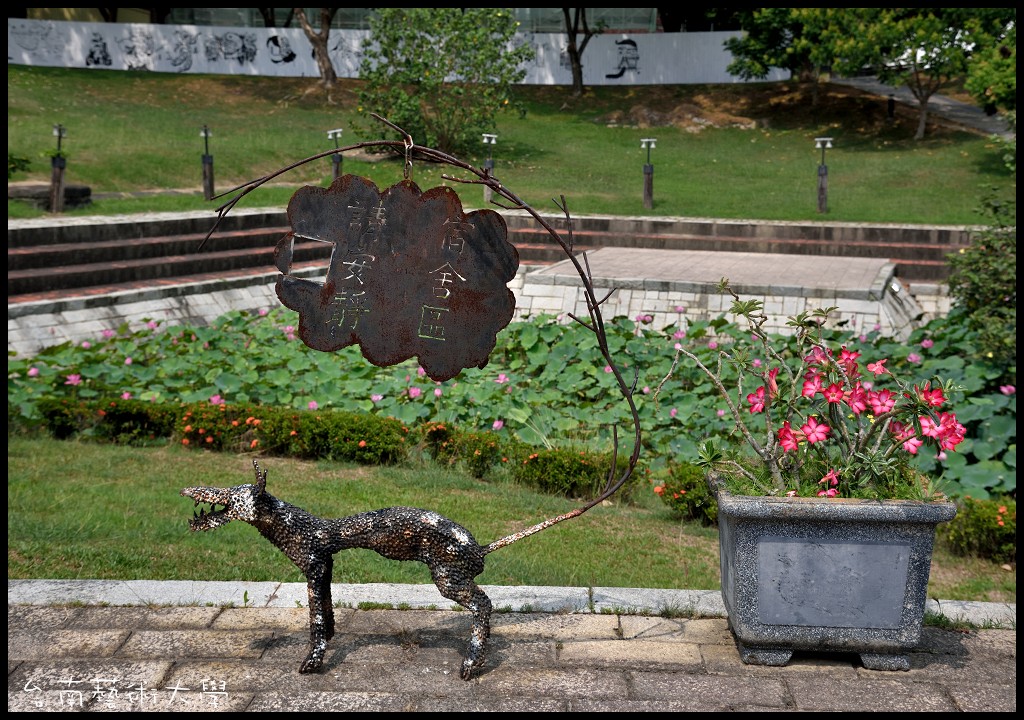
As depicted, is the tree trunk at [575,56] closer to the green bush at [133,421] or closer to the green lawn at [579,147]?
the green lawn at [579,147]

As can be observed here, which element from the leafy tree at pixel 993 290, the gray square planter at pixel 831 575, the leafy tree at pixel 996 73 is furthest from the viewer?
the leafy tree at pixel 996 73

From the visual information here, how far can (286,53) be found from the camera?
97.1 feet

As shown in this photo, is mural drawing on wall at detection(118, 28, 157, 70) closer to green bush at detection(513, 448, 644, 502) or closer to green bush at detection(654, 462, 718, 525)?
green bush at detection(513, 448, 644, 502)

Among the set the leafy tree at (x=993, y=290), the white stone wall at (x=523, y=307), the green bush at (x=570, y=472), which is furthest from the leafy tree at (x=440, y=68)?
the green bush at (x=570, y=472)

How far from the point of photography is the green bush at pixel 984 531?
582 centimetres

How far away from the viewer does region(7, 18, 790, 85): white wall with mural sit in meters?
28.8

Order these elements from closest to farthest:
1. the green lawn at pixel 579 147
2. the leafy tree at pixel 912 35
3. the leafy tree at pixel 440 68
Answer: the green lawn at pixel 579 147
the leafy tree at pixel 440 68
the leafy tree at pixel 912 35

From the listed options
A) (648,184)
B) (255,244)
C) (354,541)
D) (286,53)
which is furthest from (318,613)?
(286,53)

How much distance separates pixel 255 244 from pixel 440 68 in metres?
8.33

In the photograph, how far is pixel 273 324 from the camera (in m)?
10.3

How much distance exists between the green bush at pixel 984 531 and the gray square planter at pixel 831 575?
6.31 ft

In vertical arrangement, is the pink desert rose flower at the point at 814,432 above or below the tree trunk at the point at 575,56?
below

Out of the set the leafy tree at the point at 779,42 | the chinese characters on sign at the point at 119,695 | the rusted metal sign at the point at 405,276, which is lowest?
the chinese characters on sign at the point at 119,695

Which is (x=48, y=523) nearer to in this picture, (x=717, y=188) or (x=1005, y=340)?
(x=1005, y=340)
